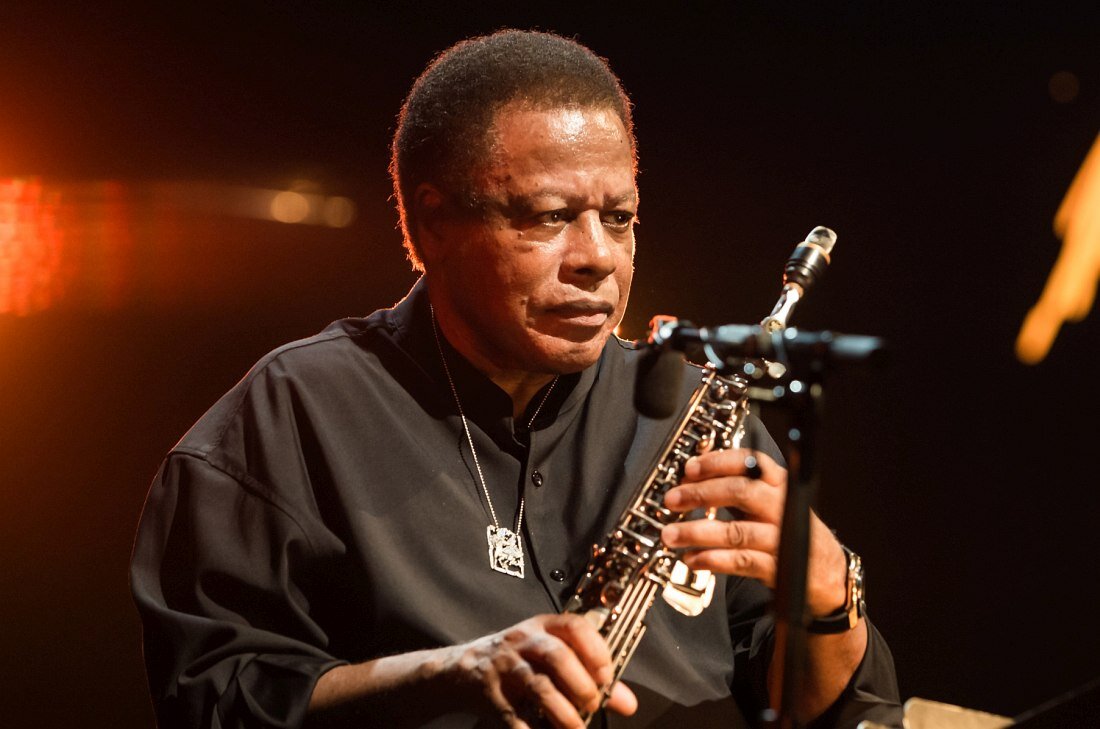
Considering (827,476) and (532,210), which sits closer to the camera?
(532,210)

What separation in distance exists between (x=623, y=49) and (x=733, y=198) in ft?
2.32

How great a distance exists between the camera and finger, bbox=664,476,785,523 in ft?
6.43

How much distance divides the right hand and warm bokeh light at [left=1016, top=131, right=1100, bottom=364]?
2705 mm

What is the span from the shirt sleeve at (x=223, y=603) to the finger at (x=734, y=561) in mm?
729

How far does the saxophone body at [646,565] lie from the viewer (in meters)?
2.00

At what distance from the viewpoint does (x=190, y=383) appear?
11.9 feet

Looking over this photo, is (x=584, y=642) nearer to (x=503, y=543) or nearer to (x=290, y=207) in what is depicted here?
(x=503, y=543)

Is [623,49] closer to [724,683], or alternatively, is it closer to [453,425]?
[453,425]

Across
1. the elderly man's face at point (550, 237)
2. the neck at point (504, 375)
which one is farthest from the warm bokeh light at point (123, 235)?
the elderly man's face at point (550, 237)

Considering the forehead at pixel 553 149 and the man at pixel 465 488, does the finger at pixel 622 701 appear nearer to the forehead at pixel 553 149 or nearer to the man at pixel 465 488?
the man at pixel 465 488

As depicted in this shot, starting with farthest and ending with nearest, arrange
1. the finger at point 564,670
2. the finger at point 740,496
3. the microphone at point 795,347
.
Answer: the finger at point 740,496 → the finger at point 564,670 → the microphone at point 795,347

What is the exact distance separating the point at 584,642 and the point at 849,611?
2.29ft

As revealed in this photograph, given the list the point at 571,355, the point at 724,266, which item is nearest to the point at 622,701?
the point at 571,355

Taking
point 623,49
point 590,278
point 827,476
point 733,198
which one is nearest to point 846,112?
point 733,198
